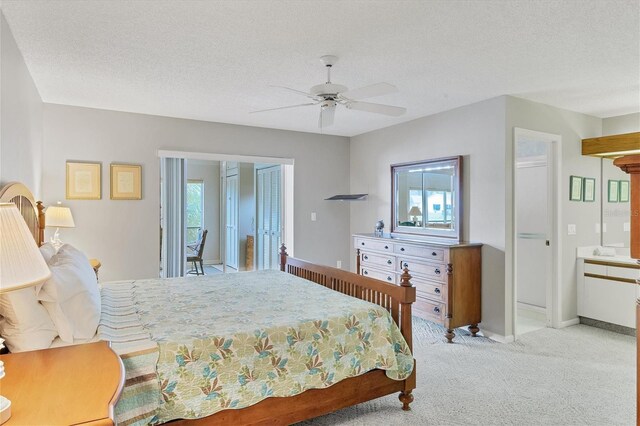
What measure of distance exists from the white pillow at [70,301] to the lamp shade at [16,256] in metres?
0.90

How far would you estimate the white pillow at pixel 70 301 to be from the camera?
1.91m

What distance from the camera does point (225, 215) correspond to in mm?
8594

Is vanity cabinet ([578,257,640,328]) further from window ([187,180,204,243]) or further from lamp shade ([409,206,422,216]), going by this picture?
window ([187,180,204,243])

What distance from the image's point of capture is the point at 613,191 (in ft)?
16.4

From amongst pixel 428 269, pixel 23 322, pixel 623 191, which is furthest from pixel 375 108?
pixel 623 191

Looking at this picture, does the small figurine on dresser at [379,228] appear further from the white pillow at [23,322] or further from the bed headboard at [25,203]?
the white pillow at [23,322]

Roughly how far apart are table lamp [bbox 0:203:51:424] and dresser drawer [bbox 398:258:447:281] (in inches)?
142

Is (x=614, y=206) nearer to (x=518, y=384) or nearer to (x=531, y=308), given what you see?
(x=531, y=308)

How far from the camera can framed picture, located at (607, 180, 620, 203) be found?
16.3 ft

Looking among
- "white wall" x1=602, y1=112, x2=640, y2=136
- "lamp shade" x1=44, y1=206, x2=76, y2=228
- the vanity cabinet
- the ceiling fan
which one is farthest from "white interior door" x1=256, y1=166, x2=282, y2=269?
"white wall" x1=602, y1=112, x2=640, y2=136

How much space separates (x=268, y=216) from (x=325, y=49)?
4.13 m

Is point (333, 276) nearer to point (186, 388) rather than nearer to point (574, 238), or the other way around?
point (186, 388)

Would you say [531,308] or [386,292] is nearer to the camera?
[386,292]

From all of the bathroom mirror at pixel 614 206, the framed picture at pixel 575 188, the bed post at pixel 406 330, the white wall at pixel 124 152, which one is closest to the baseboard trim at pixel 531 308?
the bathroom mirror at pixel 614 206
